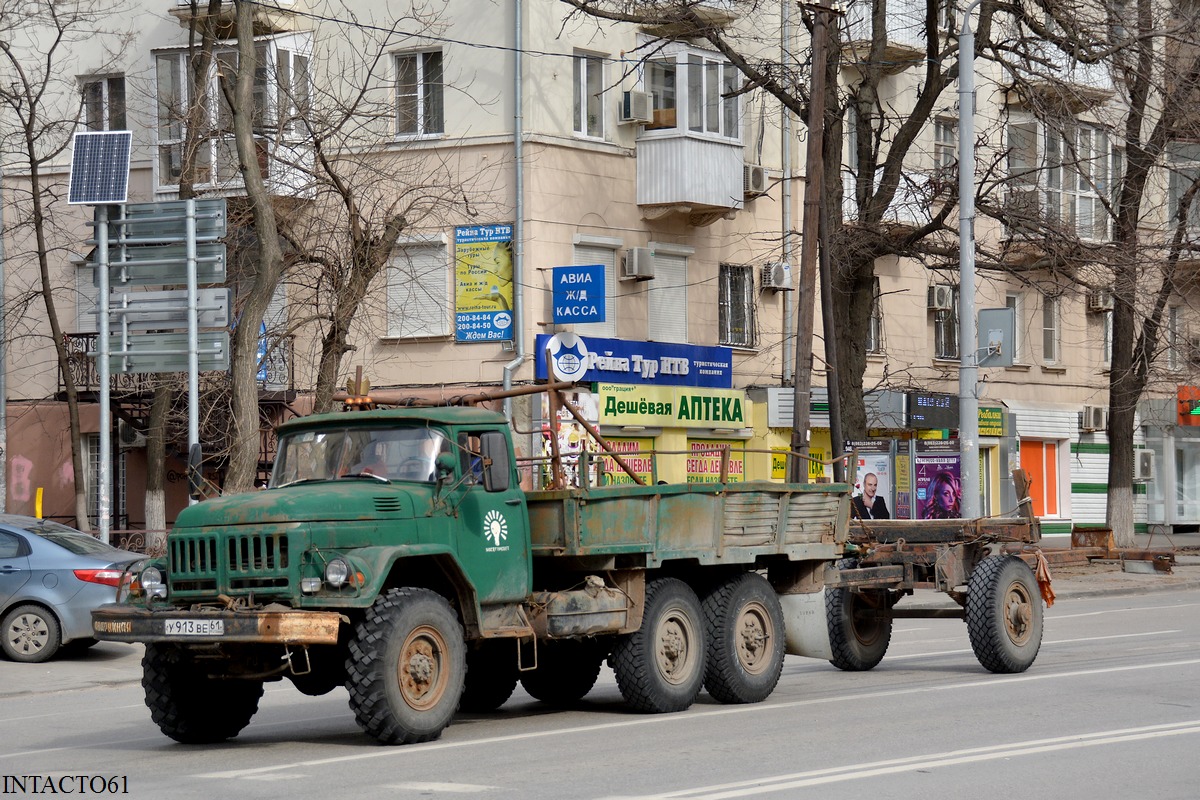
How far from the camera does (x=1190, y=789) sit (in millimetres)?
8906

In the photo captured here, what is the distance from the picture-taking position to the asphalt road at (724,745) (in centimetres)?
912

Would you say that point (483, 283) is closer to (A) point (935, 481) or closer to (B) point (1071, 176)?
(A) point (935, 481)

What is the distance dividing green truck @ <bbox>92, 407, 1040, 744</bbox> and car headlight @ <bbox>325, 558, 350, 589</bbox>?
0.05 feet

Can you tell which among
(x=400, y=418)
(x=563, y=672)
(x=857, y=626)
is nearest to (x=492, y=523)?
(x=400, y=418)

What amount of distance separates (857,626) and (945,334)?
2446 cm

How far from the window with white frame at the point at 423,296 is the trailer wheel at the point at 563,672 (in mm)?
17716

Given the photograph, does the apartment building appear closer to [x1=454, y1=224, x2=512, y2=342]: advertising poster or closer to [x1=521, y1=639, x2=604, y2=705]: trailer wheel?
[x1=454, y1=224, x2=512, y2=342]: advertising poster

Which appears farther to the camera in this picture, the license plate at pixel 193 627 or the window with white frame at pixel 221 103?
the window with white frame at pixel 221 103

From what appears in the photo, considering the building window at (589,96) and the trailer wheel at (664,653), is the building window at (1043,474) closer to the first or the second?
the building window at (589,96)

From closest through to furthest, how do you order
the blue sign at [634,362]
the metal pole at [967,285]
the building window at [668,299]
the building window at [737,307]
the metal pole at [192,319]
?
the metal pole at [192,319] → the metal pole at [967,285] → the blue sign at [634,362] → the building window at [668,299] → the building window at [737,307]

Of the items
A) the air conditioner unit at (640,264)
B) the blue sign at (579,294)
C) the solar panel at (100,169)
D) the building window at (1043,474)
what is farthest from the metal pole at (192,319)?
the building window at (1043,474)

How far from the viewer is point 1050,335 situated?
4262 centimetres

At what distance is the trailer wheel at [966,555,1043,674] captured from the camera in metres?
15.0

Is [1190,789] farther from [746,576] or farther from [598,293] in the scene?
[598,293]
